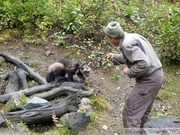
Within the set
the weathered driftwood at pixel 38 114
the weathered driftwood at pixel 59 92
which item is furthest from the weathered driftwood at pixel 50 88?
the weathered driftwood at pixel 38 114

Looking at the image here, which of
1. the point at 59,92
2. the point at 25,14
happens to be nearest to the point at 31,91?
the point at 59,92

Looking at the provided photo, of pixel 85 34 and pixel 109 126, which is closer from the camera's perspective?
pixel 109 126

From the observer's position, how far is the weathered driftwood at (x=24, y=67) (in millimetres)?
6629

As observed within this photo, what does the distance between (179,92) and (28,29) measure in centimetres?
455

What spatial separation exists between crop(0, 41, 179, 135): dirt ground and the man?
3.51 feet

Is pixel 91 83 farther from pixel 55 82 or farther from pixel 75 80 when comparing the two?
pixel 55 82

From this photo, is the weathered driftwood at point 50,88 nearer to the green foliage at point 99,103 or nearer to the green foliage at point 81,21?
the green foliage at point 99,103

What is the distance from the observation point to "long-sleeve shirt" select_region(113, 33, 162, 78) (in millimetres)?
4062

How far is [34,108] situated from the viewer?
5.27 meters

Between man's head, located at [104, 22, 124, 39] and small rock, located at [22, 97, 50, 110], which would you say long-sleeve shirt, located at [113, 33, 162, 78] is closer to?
man's head, located at [104, 22, 124, 39]

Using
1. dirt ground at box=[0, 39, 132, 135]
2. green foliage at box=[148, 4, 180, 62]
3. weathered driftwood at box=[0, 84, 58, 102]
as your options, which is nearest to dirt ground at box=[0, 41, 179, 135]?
dirt ground at box=[0, 39, 132, 135]

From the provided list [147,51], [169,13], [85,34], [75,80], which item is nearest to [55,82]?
[75,80]

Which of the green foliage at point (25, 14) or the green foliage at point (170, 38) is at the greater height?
the green foliage at point (25, 14)

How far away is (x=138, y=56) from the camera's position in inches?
159
